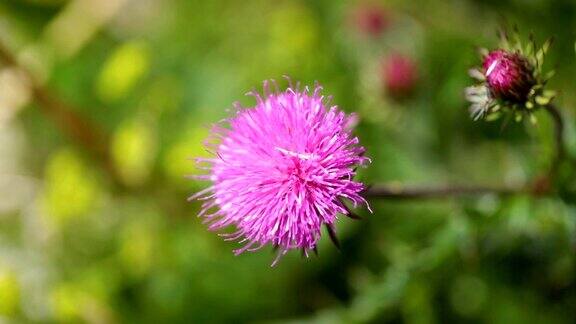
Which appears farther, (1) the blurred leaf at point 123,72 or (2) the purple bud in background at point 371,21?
(1) the blurred leaf at point 123,72

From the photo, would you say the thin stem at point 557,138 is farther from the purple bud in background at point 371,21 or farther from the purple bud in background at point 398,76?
the purple bud in background at point 371,21

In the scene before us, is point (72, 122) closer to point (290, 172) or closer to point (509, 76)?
point (290, 172)

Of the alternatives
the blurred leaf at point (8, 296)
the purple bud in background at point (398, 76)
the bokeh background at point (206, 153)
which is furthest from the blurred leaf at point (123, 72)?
the purple bud in background at point (398, 76)

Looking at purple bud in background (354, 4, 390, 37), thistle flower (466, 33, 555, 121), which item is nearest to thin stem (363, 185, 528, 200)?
thistle flower (466, 33, 555, 121)

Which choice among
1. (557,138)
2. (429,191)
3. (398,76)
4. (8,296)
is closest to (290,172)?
(429,191)

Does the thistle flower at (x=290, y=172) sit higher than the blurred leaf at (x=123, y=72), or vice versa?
the blurred leaf at (x=123, y=72)

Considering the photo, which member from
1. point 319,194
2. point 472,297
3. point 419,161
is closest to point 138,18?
point 419,161

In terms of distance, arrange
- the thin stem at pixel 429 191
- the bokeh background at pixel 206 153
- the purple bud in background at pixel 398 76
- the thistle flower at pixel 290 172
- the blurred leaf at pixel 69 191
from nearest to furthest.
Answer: the thistle flower at pixel 290 172, the thin stem at pixel 429 191, the bokeh background at pixel 206 153, the purple bud in background at pixel 398 76, the blurred leaf at pixel 69 191
